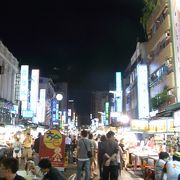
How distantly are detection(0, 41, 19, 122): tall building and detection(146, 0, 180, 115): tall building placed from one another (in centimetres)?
1874

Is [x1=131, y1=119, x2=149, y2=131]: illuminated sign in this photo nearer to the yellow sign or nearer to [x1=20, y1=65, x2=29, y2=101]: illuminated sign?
the yellow sign

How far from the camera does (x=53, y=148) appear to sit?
460 inches

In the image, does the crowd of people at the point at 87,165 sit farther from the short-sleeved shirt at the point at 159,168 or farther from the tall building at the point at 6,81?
the tall building at the point at 6,81

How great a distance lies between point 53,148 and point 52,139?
0.99ft

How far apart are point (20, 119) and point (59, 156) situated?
4638 centimetres

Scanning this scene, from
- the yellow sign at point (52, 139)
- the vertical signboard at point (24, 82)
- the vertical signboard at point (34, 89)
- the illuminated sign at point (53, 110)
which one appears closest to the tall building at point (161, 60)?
the yellow sign at point (52, 139)

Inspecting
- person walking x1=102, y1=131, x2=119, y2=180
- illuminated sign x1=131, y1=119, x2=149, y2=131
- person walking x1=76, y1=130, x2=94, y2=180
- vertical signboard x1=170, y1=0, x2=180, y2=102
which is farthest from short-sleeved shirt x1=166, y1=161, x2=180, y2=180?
vertical signboard x1=170, y1=0, x2=180, y2=102

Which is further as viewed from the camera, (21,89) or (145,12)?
(21,89)

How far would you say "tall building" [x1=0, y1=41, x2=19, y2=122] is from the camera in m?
45.7

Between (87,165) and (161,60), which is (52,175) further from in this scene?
(161,60)

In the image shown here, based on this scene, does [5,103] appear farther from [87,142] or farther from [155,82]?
[87,142]

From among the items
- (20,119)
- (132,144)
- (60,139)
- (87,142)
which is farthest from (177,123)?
(20,119)

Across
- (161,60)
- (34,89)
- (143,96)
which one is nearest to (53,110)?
(34,89)

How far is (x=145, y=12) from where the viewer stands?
1848cm
